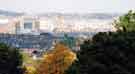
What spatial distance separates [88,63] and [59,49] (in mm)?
6449

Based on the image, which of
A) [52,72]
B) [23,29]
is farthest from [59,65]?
[23,29]

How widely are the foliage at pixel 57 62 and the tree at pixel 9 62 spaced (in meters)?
3.78

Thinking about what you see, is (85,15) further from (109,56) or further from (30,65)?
(109,56)

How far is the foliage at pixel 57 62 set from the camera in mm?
21969

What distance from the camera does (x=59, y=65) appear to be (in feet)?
72.1

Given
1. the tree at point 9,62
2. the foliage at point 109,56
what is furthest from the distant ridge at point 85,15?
the foliage at point 109,56

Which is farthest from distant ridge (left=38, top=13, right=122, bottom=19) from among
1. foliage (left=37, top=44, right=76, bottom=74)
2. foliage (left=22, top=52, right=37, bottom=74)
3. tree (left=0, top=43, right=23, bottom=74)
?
foliage (left=37, top=44, right=76, bottom=74)

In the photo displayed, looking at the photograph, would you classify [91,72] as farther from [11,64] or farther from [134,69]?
[11,64]

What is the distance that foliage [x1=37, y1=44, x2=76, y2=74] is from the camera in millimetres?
21969

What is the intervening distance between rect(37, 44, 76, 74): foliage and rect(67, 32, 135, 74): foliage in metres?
4.67

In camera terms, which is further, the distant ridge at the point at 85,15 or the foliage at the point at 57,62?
the distant ridge at the point at 85,15

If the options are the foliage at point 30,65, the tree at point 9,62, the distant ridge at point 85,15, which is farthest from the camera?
the distant ridge at point 85,15

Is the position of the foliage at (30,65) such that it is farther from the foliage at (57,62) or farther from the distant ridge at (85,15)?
the distant ridge at (85,15)

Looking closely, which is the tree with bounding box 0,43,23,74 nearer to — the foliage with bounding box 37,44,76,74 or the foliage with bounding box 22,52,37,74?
the foliage with bounding box 22,52,37,74
